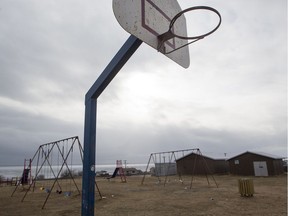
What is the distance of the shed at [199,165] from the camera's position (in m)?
38.7

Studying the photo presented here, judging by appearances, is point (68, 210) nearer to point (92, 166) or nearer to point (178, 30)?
point (92, 166)

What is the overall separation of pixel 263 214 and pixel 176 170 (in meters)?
34.5

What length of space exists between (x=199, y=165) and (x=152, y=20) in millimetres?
37232

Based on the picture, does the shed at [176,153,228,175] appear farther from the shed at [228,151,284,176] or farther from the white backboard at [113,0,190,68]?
the white backboard at [113,0,190,68]

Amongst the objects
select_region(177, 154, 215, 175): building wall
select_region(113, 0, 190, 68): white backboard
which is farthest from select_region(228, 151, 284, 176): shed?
select_region(113, 0, 190, 68): white backboard

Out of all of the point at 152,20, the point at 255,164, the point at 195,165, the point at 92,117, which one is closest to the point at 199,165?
the point at 195,165

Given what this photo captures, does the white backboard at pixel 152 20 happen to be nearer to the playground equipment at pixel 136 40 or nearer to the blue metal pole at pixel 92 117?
the playground equipment at pixel 136 40

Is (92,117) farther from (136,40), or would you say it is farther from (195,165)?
(195,165)

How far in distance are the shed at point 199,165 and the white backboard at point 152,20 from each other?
35.5m

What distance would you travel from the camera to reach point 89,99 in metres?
5.23

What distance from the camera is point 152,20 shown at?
14.8 feet

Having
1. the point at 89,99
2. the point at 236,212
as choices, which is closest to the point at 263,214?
the point at 236,212

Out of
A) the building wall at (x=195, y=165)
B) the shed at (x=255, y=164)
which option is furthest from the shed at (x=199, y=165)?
the shed at (x=255, y=164)

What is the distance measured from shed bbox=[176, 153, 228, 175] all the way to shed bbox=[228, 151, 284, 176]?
4.30m
